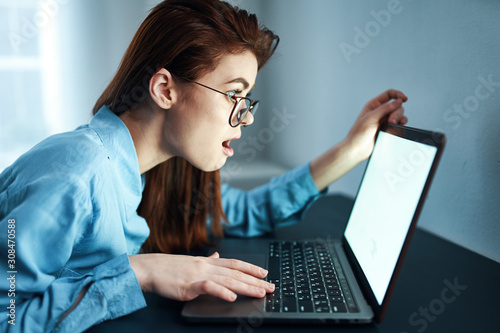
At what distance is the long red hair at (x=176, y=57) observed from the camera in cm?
84

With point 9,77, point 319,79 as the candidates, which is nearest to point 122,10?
point 9,77

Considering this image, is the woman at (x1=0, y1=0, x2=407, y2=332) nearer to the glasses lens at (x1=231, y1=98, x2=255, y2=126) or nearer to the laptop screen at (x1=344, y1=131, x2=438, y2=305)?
the glasses lens at (x1=231, y1=98, x2=255, y2=126)

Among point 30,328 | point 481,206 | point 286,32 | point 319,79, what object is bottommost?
point 30,328

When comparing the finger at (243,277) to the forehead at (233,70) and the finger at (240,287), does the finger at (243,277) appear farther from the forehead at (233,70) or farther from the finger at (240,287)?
the forehead at (233,70)

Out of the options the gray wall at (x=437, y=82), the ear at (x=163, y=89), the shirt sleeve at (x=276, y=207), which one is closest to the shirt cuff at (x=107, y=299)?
the ear at (x=163, y=89)

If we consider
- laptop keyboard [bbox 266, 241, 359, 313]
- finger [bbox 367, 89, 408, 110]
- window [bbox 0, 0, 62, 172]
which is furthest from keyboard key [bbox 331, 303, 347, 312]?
window [bbox 0, 0, 62, 172]

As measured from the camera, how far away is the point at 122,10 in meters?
1.82

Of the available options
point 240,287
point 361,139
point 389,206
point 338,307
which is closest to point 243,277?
point 240,287

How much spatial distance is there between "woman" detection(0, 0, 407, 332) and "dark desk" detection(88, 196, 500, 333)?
36 millimetres

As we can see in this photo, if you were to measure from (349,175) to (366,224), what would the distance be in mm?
683

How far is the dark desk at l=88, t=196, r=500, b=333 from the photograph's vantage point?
60 cm

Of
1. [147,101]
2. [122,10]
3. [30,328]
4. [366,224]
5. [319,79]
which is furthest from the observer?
[122,10]

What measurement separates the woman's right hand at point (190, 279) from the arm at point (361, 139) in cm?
46

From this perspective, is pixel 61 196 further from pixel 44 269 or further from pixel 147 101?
pixel 147 101
